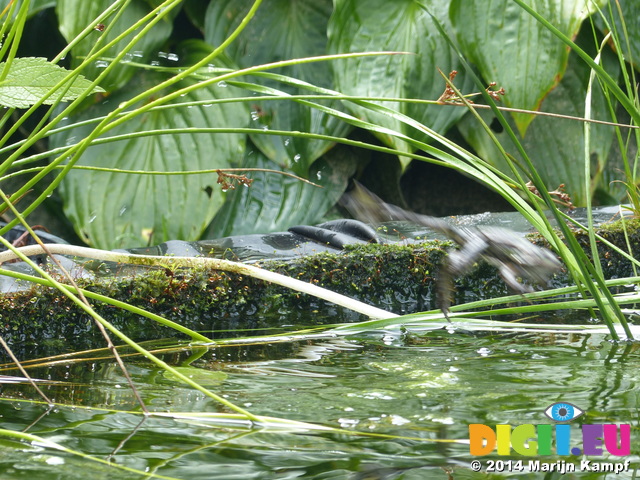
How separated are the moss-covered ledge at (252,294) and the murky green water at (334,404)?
17 centimetres

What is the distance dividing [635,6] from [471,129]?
0.68m

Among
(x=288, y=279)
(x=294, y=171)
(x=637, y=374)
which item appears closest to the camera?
(x=637, y=374)

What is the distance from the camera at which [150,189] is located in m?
2.10

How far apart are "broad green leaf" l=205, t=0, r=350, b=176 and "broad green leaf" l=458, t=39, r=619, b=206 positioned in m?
0.51

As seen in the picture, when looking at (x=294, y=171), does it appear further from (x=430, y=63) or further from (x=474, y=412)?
(x=474, y=412)

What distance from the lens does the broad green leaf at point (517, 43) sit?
207cm

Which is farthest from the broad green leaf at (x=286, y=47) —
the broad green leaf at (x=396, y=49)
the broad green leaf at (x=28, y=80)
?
the broad green leaf at (x=28, y=80)

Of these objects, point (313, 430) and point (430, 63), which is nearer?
point (313, 430)

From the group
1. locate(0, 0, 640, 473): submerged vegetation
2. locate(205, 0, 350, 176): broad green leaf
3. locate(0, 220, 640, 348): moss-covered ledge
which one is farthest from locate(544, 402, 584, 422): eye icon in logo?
locate(205, 0, 350, 176): broad green leaf

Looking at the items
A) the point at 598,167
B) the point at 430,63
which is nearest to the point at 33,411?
the point at 430,63

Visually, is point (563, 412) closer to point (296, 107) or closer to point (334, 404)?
point (334, 404)

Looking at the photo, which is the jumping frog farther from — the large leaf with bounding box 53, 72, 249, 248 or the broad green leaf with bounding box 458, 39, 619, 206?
the broad green leaf with bounding box 458, 39, 619, 206

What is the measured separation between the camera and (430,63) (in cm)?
225

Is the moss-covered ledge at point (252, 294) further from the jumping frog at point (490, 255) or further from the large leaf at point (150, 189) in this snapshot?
the large leaf at point (150, 189)
